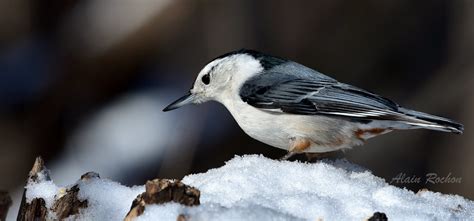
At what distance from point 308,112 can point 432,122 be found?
0.46 metres

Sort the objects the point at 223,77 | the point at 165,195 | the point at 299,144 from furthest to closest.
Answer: the point at 223,77 < the point at 299,144 < the point at 165,195

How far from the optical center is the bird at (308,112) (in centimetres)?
301

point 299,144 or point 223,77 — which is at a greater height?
point 223,77

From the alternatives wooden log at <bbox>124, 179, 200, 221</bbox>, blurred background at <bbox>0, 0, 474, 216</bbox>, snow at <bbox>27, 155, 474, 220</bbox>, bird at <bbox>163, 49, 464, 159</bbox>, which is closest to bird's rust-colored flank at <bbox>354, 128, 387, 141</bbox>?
bird at <bbox>163, 49, 464, 159</bbox>

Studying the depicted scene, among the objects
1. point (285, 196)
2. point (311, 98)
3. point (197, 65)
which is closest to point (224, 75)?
point (311, 98)

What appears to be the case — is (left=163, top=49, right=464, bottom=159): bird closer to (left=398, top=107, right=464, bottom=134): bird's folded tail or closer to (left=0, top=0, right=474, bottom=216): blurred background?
(left=398, top=107, right=464, bottom=134): bird's folded tail

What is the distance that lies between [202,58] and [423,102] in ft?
4.70

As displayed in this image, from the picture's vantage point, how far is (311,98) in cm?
312

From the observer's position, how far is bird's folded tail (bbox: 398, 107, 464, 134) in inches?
112

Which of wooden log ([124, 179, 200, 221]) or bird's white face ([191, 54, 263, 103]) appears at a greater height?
bird's white face ([191, 54, 263, 103])

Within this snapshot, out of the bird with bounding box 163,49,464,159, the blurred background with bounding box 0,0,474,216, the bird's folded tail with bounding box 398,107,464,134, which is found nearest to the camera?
the bird's folded tail with bounding box 398,107,464,134

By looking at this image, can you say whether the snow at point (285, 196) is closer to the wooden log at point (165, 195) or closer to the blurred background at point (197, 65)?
the wooden log at point (165, 195)

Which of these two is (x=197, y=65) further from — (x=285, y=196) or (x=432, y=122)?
(x=285, y=196)

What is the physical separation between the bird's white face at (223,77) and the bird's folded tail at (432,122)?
0.66 metres
